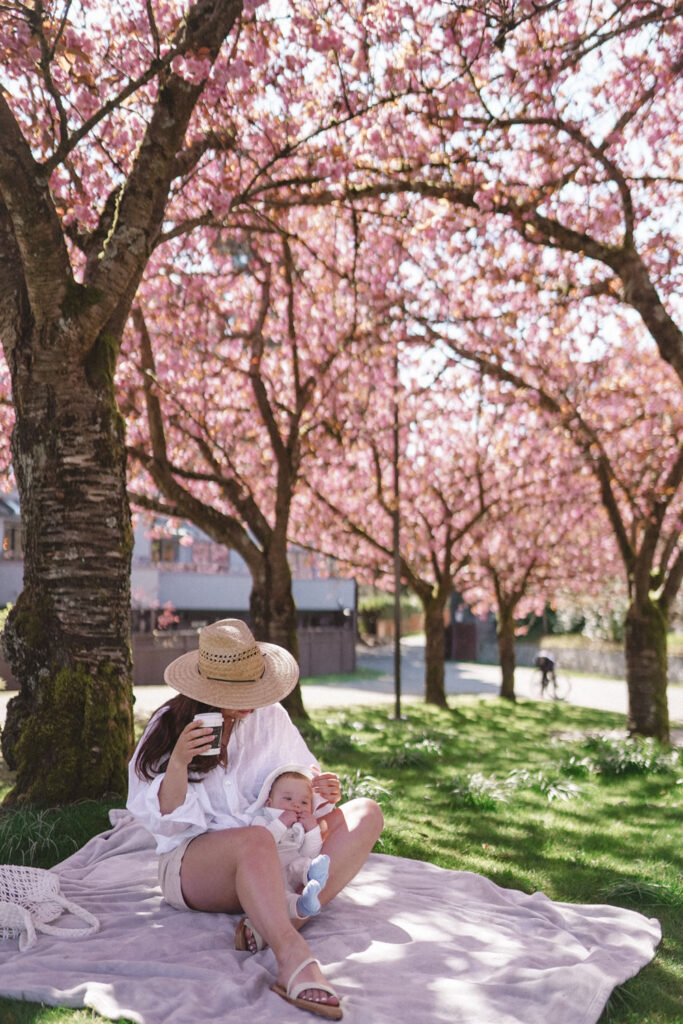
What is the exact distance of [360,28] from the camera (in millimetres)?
7363

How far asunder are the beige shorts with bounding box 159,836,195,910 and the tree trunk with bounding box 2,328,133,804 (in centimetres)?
187

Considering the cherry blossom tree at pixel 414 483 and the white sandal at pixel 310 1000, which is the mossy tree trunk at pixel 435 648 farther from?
the white sandal at pixel 310 1000

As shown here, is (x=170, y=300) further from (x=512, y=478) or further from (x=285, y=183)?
(x=512, y=478)

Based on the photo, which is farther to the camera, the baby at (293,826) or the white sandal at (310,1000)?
the baby at (293,826)

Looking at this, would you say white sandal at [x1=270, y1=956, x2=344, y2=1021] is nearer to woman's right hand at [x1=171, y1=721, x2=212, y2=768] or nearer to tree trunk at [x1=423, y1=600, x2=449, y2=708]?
woman's right hand at [x1=171, y1=721, x2=212, y2=768]

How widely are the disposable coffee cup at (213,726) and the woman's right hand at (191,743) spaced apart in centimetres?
1

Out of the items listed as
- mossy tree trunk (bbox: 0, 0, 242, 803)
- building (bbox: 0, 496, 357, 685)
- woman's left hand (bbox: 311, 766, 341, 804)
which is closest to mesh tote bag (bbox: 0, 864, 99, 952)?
woman's left hand (bbox: 311, 766, 341, 804)

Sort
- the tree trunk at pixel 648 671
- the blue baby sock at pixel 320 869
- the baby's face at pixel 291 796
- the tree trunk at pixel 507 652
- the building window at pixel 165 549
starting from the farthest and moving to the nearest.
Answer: the building window at pixel 165 549 < the tree trunk at pixel 507 652 < the tree trunk at pixel 648 671 < the baby's face at pixel 291 796 < the blue baby sock at pixel 320 869

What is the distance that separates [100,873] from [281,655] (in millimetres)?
1469

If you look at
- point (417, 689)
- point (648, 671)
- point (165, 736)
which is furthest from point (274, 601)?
point (417, 689)

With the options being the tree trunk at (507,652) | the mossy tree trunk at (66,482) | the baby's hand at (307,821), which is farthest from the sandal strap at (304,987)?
the tree trunk at (507,652)

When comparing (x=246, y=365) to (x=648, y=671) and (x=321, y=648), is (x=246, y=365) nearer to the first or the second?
(x=648, y=671)

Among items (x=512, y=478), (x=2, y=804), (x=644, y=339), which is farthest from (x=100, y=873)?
(x=512, y=478)

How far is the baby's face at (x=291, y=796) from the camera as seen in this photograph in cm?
343
